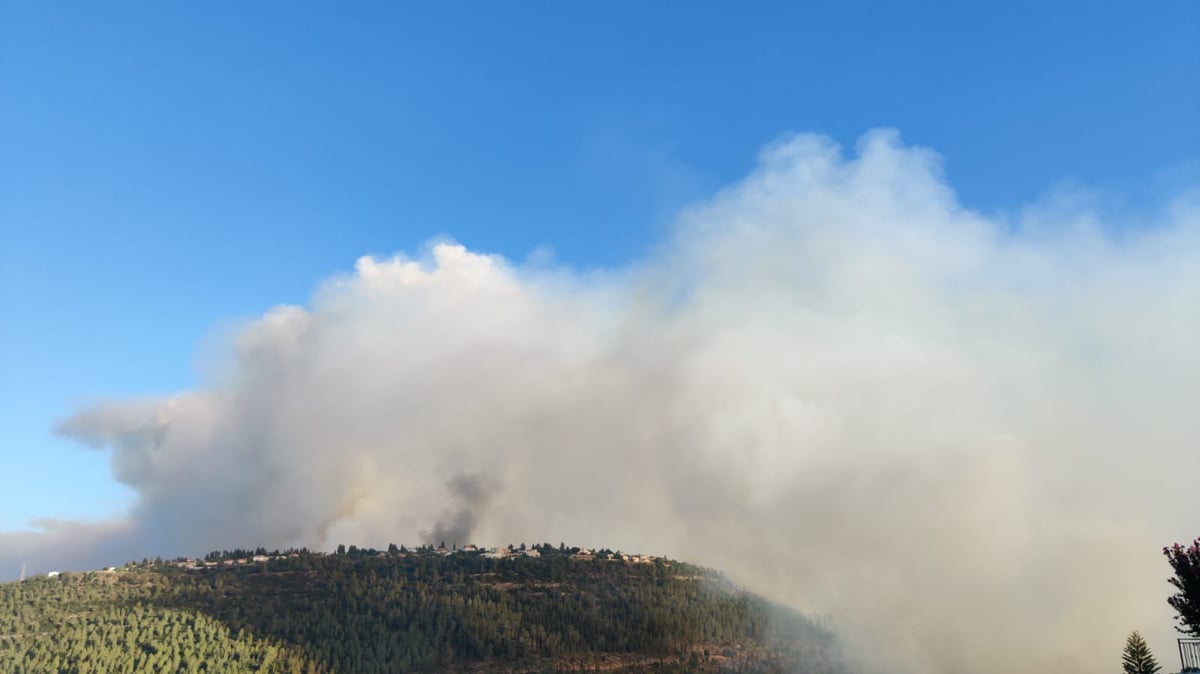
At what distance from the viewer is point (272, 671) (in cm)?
19925

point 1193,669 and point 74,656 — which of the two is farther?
point 74,656

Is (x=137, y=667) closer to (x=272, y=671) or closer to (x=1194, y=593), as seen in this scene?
(x=272, y=671)

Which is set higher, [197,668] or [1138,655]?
[197,668]

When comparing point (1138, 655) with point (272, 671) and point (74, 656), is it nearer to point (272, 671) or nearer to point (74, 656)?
Result: point (272, 671)

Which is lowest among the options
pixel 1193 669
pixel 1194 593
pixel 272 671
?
pixel 1193 669

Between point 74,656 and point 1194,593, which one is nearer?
point 1194,593

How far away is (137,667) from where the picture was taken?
193 m

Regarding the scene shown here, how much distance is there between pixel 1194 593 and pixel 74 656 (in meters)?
227

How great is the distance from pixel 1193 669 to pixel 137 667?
680 feet

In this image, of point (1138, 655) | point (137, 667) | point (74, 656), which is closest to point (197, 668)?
point (137, 667)

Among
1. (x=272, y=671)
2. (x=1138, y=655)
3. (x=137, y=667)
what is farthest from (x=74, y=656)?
(x=1138, y=655)

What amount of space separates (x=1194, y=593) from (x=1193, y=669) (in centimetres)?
625

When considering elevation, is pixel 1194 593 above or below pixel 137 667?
below

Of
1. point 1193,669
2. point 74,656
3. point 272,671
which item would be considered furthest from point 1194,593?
point 74,656
